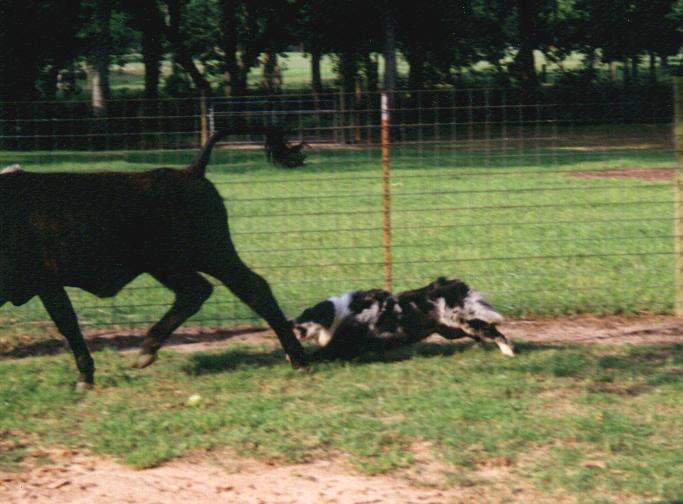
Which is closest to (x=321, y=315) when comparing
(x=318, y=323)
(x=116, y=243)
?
(x=318, y=323)

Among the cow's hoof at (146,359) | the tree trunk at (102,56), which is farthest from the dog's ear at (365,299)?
the tree trunk at (102,56)

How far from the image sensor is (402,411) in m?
6.90

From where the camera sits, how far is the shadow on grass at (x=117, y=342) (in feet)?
28.7

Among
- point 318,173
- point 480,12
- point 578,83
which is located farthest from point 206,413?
point 480,12

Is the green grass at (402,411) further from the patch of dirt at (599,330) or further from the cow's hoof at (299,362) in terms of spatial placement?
the patch of dirt at (599,330)

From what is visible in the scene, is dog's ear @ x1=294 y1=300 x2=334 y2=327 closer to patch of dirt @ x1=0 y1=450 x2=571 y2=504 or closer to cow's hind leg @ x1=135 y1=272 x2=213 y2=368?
cow's hind leg @ x1=135 y1=272 x2=213 y2=368

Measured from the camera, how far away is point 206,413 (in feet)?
22.7

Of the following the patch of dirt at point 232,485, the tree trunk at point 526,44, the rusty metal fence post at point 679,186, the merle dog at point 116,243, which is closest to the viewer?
the patch of dirt at point 232,485

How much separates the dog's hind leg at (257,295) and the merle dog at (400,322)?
27 cm

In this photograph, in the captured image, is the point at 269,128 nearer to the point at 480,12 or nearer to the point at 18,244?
the point at 18,244

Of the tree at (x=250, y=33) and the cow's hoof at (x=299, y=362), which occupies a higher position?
the tree at (x=250, y=33)

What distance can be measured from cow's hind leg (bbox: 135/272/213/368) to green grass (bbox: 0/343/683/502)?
0.16 meters

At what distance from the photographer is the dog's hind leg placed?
8023 mm

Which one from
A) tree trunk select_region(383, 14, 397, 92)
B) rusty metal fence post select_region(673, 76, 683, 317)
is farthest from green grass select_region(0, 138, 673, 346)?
tree trunk select_region(383, 14, 397, 92)
